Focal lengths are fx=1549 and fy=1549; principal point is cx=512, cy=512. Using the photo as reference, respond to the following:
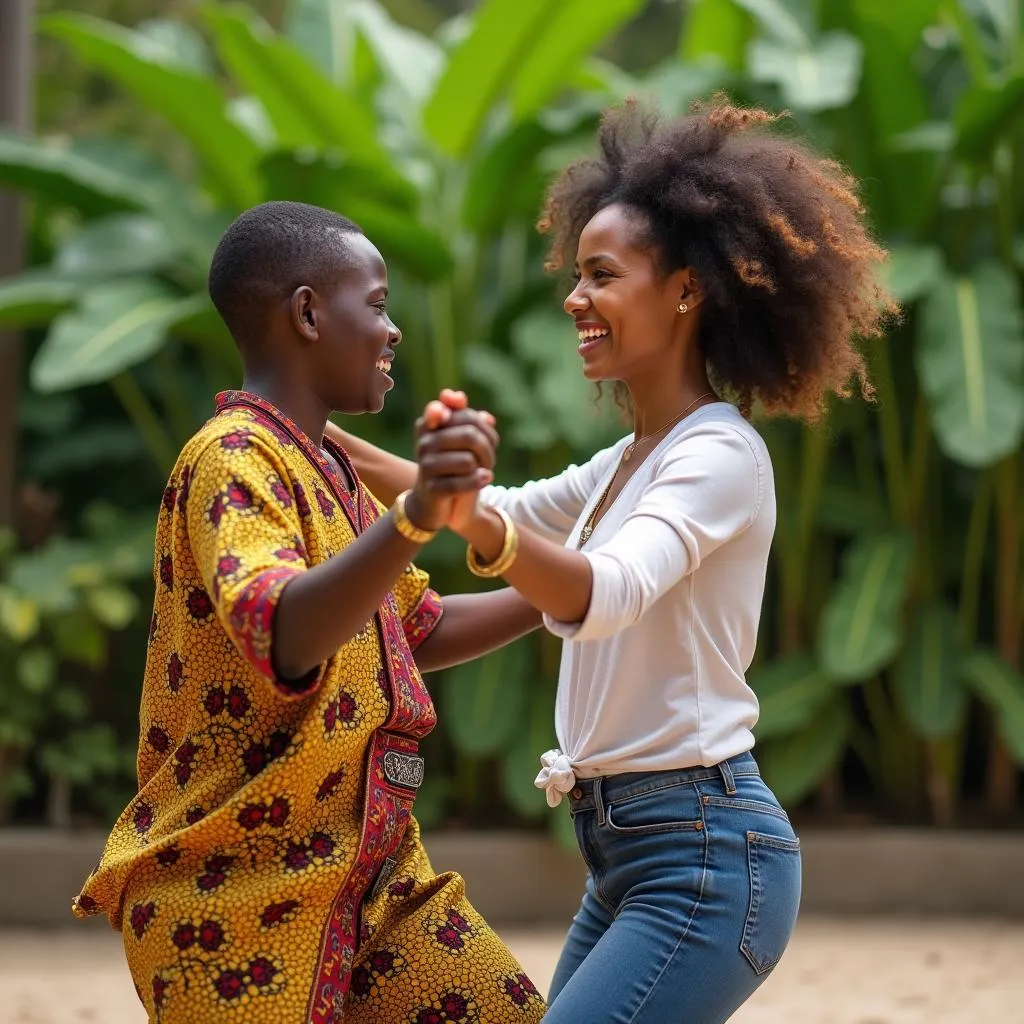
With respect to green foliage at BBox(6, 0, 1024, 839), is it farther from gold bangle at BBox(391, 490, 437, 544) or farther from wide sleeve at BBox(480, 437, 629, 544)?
gold bangle at BBox(391, 490, 437, 544)

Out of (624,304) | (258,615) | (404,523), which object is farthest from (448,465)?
(624,304)

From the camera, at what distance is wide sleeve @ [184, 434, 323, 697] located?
5.93 feet

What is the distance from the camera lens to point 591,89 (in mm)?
7000

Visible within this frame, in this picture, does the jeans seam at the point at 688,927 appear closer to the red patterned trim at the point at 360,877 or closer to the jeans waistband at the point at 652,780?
the jeans waistband at the point at 652,780

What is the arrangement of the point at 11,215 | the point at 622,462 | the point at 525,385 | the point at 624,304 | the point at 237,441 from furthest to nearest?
the point at 11,215 → the point at 525,385 → the point at 622,462 → the point at 624,304 → the point at 237,441

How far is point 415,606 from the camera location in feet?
8.14

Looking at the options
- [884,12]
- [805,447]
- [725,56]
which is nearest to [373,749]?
[805,447]

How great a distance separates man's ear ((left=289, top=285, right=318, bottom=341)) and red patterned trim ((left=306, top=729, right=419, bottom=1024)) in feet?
1.83

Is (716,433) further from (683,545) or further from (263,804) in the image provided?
(263,804)

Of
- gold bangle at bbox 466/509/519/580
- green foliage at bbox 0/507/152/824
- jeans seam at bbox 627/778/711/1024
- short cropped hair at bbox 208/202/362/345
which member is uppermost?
short cropped hair at bbox 208/202/362/345

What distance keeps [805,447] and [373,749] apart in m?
4.51

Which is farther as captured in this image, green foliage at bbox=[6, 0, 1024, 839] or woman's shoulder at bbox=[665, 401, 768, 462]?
green foliage at bbox=[6, 0, 1024, 839]

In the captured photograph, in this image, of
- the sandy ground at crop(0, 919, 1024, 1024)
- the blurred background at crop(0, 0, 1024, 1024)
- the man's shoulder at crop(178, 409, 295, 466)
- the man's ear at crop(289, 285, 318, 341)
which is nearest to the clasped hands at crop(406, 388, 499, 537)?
the man's shoulder at crop(178, 409, 295, 466)

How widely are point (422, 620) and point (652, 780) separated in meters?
0.51
